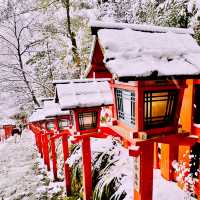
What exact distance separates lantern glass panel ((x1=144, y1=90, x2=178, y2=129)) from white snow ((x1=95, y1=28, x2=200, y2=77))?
411 millimetres

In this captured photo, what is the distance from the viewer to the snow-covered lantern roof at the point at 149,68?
7.82 feet

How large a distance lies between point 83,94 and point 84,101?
0.80ft

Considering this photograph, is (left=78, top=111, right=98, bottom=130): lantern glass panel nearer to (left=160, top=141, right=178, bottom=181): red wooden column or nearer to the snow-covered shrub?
the snow-covered shrub

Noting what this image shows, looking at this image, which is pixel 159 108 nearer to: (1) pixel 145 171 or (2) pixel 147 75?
(2) pixel 147 75

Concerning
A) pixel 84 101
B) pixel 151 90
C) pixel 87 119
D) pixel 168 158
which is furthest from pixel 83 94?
pixel 151 90

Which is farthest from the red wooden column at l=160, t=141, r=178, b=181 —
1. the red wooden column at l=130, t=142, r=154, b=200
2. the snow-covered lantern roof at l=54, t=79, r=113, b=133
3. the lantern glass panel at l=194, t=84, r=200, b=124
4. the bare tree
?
the bare tree

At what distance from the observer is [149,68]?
7.60 feet

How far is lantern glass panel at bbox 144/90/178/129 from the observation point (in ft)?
9.09

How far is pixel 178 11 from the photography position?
253 inches

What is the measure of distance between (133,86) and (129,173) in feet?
12.8

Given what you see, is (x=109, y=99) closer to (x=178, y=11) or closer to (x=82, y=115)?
(x=82, y=115)

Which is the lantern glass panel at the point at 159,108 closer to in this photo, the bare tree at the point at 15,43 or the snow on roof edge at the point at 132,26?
the snow on roof edge at the point at 132,26

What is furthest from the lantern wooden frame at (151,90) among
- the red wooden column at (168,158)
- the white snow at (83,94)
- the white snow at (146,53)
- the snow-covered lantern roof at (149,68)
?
the white snow at (83,94)

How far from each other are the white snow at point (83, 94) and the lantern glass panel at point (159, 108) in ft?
7.73
